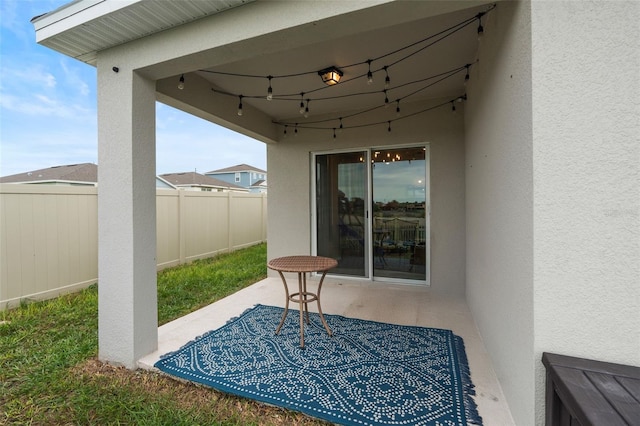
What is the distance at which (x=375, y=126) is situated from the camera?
13.7 feet

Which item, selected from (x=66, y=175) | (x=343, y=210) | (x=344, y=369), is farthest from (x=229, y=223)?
(x=66, y=175)

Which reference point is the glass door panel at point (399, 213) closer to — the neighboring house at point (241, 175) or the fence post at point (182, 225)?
the fence post at point (182, 225)

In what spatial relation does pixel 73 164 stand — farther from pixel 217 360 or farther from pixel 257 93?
pixel 217 360

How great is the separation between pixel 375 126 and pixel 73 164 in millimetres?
13475

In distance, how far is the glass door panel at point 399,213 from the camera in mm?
4062

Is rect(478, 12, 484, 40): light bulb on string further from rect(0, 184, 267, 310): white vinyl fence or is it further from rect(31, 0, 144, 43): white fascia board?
rect(0, 184, 267, 310): white vinyl fence

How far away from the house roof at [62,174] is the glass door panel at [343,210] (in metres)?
9.46

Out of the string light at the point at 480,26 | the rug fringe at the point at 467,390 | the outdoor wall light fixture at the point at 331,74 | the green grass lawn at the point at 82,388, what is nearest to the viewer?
the rug fringe at the point at 467,390

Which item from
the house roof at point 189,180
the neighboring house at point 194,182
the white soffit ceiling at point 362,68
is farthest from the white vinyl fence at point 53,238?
the house roof at point 189,180

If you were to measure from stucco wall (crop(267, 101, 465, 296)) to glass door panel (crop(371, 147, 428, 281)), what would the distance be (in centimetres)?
19

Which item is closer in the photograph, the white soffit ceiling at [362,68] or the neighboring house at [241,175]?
the white soffit ceiling at [362,68]

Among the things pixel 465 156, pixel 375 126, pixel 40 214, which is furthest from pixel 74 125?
pixel 465 156

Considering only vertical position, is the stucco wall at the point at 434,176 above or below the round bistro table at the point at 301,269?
above

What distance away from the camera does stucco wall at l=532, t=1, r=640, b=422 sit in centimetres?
108
